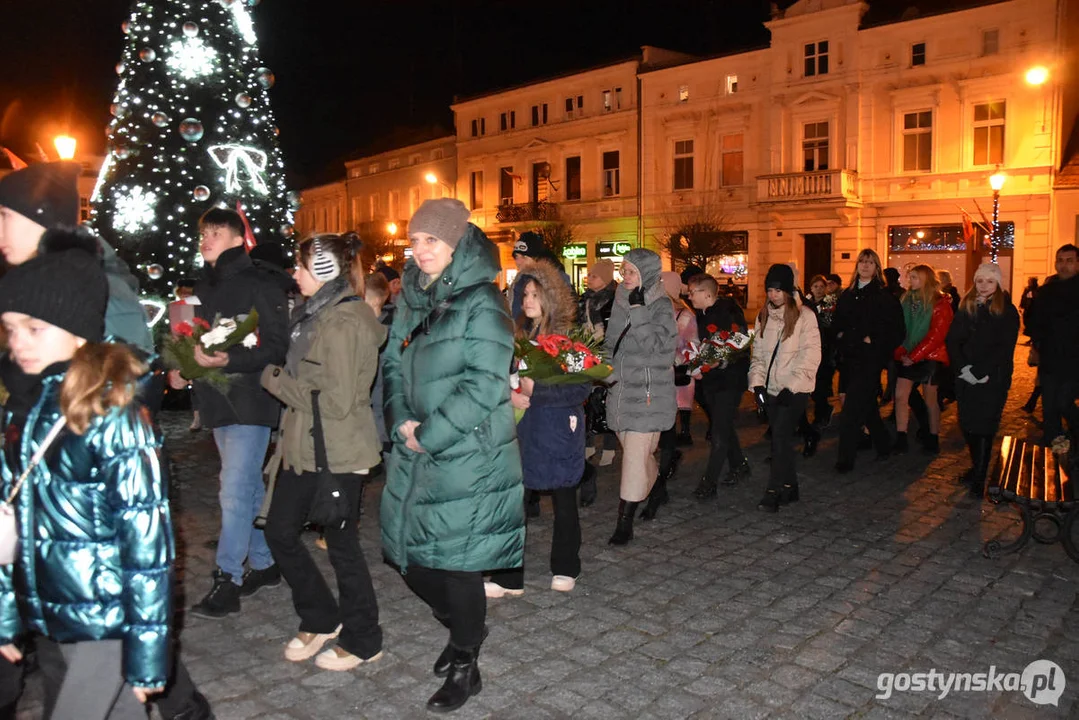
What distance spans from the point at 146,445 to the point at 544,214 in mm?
38432

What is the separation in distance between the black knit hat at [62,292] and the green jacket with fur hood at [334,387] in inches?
55.1

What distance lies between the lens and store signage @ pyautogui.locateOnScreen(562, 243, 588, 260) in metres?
39.1

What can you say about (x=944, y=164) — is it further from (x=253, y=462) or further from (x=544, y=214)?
(x=253, y=462)

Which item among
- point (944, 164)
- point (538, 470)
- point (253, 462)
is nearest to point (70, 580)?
A: point (253, 462)

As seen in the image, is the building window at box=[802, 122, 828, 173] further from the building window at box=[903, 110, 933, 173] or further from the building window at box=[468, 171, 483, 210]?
the building window at box=[468, 171, 483, 210]

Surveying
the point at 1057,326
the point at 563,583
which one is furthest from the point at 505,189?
the point at 563,583

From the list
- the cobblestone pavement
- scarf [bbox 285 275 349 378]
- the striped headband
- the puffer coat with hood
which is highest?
the striped headband

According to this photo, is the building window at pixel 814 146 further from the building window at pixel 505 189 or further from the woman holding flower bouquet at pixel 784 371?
the woman holding flower bouquet at pixel 784 371

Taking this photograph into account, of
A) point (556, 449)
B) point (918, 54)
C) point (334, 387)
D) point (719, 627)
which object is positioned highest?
point (918, 54)

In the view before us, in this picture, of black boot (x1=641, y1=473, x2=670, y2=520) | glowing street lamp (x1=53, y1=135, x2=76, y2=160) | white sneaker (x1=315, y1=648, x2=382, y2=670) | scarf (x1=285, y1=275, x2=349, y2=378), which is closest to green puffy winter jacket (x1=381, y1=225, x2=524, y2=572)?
scarf (x1=285, y1=275, x2=349, y2=378)

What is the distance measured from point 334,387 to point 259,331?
1010mm

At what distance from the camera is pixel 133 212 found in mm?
10391

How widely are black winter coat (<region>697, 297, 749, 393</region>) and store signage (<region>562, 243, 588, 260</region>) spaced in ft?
98.2

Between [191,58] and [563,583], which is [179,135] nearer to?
[191,58]
